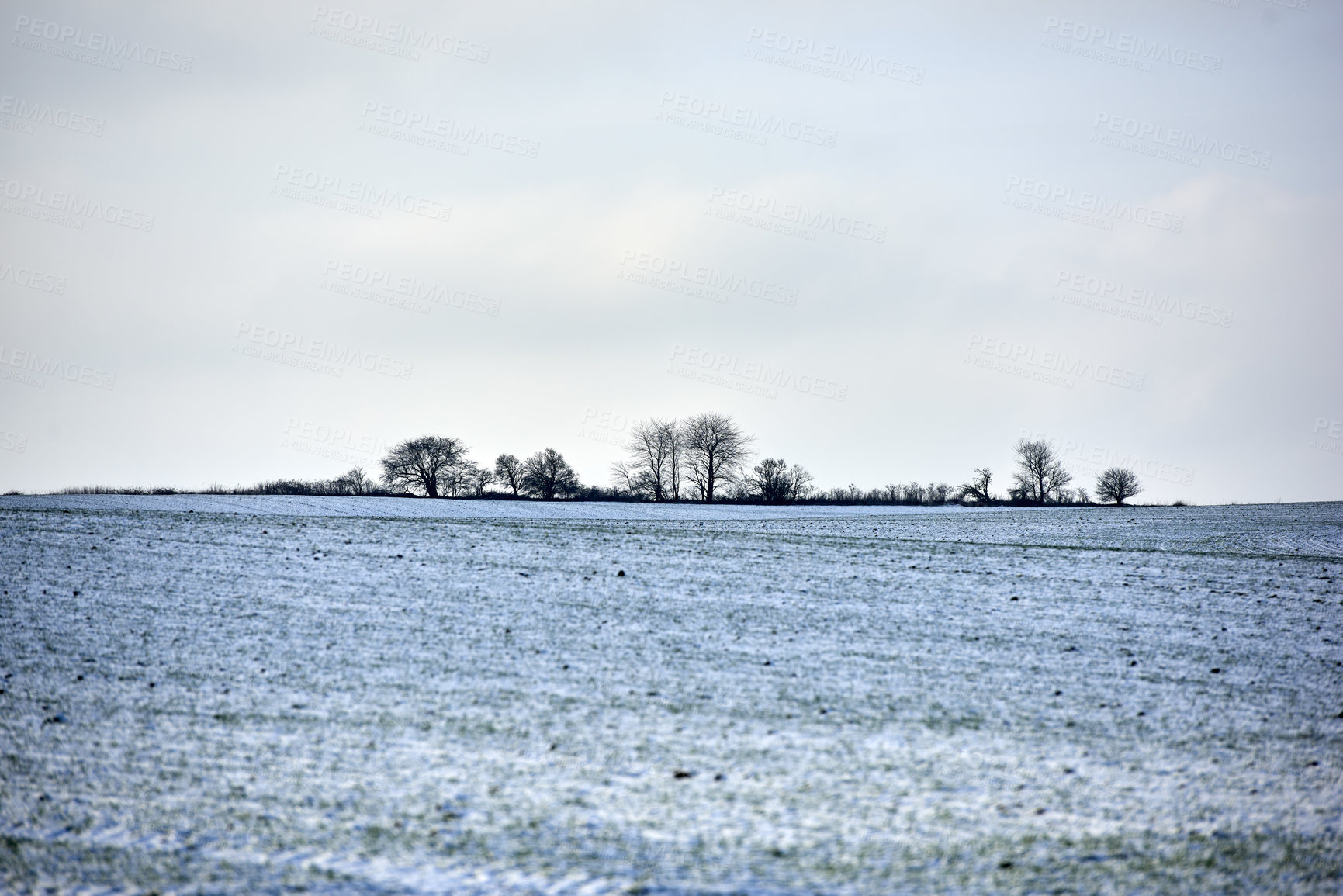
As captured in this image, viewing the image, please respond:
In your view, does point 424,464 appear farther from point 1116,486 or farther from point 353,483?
point 1116,486

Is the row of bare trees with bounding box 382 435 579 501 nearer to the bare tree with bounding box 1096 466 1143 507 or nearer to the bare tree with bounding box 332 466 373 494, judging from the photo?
the bare tree with bounding box 332 466 373 494

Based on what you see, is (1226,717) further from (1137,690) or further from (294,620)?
(294,620)

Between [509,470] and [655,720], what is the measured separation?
86.4m

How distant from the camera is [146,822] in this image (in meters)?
8.48

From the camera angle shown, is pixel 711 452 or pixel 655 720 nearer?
pixel 655 720

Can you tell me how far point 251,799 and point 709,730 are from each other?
4.78m

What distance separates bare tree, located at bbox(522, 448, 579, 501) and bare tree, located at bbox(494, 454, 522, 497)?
3.23 feet

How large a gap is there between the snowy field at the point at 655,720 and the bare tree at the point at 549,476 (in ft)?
227

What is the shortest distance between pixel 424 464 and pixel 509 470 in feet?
27.6

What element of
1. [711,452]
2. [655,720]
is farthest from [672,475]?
[655,720]

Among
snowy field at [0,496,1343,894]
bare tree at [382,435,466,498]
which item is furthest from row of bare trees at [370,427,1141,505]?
snowy field at [0,496,1343,894]

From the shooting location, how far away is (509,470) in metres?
96.1

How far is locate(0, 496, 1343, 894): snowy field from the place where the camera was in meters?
8.01

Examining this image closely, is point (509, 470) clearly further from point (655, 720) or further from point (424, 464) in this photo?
point (655, 720)
